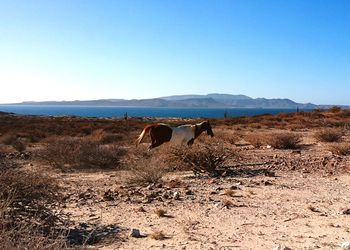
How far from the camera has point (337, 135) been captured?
21.0m

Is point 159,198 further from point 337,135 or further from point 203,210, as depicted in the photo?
point 337,135

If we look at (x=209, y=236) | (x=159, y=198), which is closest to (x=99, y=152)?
(x=159, y=198)

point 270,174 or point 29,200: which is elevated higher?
point 29,200

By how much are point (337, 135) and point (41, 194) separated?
16.6m

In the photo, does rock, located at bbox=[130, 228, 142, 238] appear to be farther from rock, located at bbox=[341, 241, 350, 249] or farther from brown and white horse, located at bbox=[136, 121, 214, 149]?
brown and white horse, located at bbox=[136, 121, 214, 149]

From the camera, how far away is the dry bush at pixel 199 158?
40.4 feet

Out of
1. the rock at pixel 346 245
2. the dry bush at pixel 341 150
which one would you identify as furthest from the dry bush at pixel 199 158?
the rock at pixel 346 245

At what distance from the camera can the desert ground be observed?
639cm

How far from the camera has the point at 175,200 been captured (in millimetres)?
9008

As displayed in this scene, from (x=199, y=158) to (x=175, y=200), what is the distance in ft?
11.2

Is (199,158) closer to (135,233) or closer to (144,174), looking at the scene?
(144,174)

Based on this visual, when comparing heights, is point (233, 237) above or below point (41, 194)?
below

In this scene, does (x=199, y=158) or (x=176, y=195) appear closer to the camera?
(x=176, y=195)

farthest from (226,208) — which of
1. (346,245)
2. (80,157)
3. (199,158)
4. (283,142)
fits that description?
(283,142)
